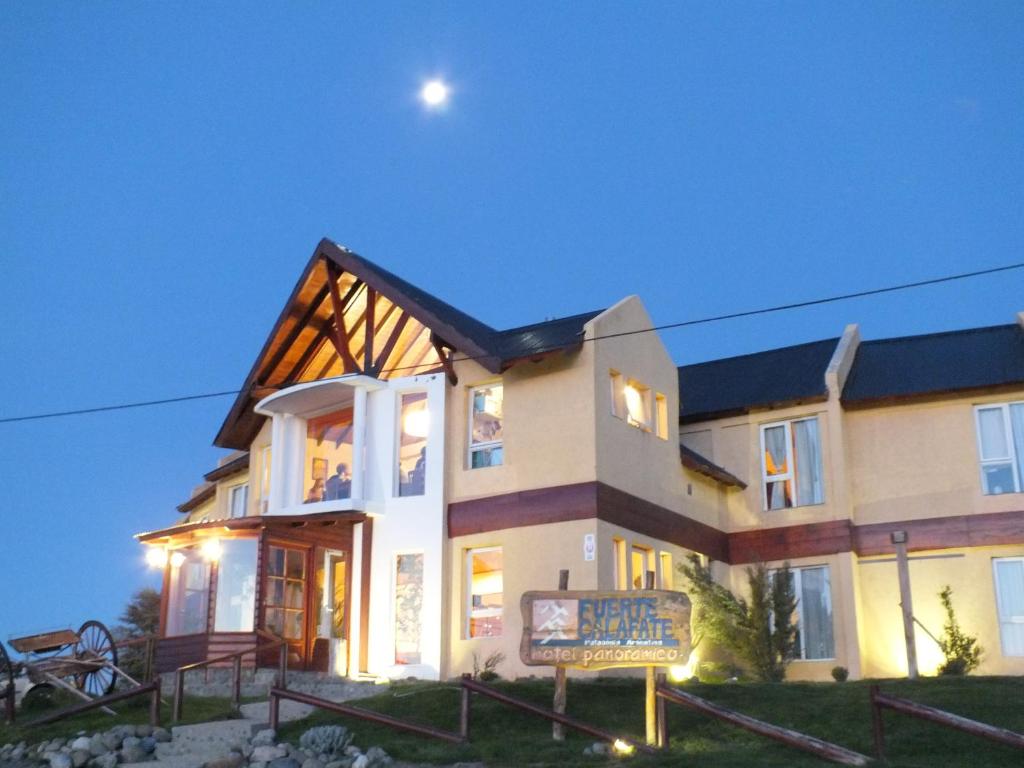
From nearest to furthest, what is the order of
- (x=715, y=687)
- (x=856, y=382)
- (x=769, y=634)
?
1. (x=715, y=687)
2. (x=769, y=634)
3. (x=856, y=382)

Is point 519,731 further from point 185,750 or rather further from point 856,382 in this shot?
point 856,382

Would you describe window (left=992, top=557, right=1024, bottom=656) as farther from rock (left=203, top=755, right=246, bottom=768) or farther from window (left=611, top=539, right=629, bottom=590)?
rock (left=203, top=755, right=246, bottom=768)

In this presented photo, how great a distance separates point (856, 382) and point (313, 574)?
12.7 metres

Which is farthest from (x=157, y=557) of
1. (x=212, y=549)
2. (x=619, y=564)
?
(x=619, y=564)

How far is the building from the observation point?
23.7 m

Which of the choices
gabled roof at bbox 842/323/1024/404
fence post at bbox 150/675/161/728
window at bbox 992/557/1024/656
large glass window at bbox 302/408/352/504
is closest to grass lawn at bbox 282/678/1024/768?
fence post at bbox 150/675/161/728

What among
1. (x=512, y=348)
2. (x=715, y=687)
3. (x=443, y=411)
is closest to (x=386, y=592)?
(x=443, y=411)

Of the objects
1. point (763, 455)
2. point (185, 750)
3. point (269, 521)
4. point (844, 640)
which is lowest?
point (185, 750)

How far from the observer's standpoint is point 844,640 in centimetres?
2562

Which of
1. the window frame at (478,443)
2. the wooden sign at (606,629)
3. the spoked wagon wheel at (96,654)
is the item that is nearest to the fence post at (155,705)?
the spoked wagon wheel at (96,654)

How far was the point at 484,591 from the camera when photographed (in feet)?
78.5

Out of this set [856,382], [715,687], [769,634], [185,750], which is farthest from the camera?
[856,382]

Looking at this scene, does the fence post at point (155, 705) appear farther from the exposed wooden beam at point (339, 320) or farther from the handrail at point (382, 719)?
the exposed wooden beam at point (339, 320)

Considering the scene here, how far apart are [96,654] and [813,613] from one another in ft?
47.8
